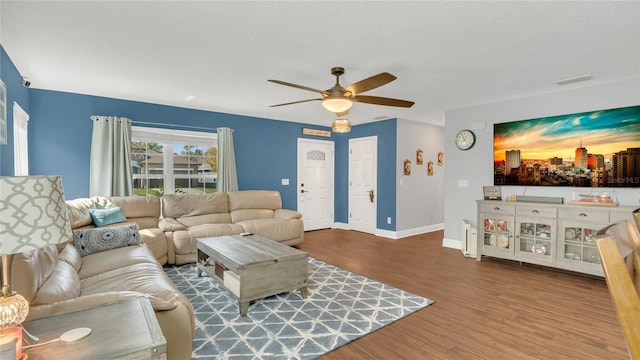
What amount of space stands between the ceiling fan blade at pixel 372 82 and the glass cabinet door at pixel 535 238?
289cm

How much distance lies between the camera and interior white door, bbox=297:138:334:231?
6.66 metres

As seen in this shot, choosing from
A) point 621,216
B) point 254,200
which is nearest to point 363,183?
point 254,200

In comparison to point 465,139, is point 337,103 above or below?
above

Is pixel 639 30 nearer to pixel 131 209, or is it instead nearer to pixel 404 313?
pixel 404 313

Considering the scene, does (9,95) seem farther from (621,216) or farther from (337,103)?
(621,216)

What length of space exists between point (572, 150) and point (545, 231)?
42.9 inches

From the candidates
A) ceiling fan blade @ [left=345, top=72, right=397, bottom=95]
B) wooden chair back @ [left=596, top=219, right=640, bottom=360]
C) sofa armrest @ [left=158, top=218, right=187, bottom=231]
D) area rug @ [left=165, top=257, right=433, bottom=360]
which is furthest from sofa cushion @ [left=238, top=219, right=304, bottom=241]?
wooden chair back @ [left=596, top=219, right=640, bottom=360]

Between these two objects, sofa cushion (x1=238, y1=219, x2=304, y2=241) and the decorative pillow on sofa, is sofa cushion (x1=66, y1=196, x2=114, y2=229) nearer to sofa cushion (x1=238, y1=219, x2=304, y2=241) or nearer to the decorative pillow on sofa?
the decorative pillow on sofa

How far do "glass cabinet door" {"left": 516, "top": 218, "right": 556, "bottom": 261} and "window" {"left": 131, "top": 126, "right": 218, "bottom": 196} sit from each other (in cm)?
490

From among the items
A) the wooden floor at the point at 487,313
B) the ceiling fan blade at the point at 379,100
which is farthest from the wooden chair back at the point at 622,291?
the ceiling fan blade at the point at 379,100

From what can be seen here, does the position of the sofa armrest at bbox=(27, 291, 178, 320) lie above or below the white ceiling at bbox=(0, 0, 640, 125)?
below

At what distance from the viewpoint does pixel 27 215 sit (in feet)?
3.19

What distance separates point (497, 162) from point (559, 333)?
8.91 ft

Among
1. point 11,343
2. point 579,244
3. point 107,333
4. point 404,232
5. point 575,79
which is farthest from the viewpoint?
point 404,232
